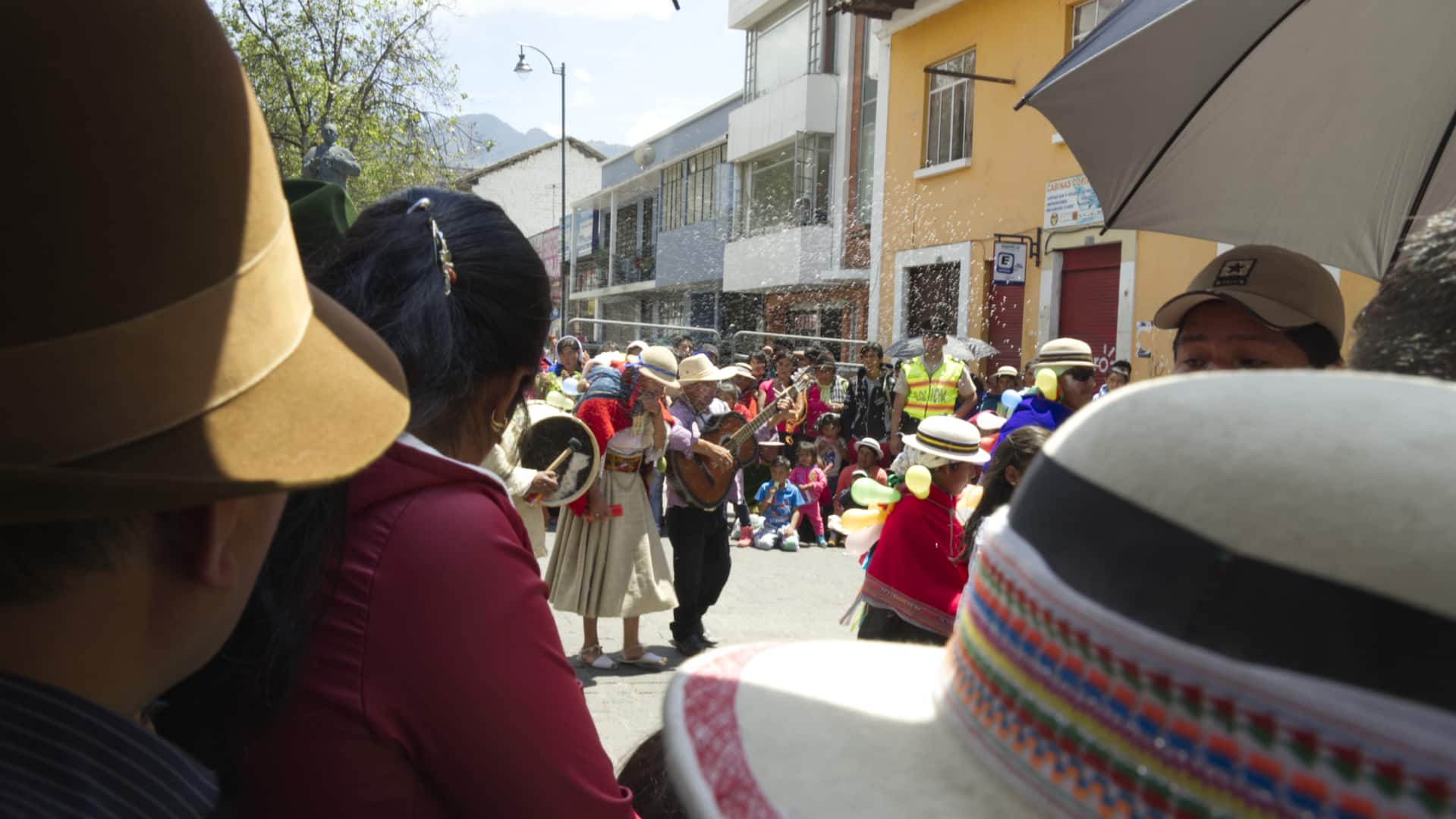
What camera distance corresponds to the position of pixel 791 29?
22938 mm

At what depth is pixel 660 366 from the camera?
6199 mm

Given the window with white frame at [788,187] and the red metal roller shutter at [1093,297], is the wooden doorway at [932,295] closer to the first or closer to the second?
the red metal roller shutter at [1093,297]

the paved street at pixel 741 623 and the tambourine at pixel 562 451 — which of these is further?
the tambourine at pixel 562 451

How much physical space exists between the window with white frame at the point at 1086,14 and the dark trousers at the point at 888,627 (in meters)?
10.7

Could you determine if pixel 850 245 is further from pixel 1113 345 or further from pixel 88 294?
pixel 88 294

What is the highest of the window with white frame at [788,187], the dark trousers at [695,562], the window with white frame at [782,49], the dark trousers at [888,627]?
the window with white frame at [782,49]

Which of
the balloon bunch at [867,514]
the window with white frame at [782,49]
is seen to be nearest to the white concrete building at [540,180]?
the window with white frame at [782,49]

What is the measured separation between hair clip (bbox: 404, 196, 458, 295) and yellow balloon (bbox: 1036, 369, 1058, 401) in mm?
4609

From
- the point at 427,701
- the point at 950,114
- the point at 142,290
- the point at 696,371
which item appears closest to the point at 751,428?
the point at 696,371

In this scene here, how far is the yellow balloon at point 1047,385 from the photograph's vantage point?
562 cm

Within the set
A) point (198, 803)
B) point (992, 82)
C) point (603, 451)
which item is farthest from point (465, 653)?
point (992, 82)

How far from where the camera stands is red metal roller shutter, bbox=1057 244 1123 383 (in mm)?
12578

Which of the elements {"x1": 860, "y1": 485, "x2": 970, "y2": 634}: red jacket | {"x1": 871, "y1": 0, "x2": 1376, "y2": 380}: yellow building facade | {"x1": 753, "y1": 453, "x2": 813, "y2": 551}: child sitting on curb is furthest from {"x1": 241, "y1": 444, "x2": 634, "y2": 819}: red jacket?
{"x1": 871, "y1": 0, "x2": 1376, "y2": 380}: yellow building facade

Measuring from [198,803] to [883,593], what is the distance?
3.23 m
